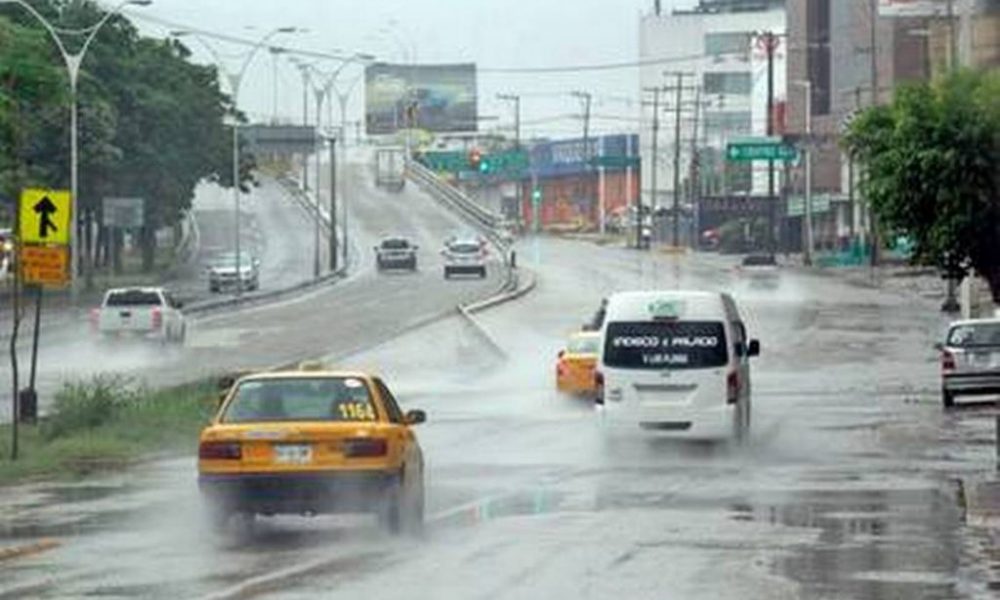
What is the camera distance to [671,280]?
3826 inches

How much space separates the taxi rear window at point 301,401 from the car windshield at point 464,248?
81426mm

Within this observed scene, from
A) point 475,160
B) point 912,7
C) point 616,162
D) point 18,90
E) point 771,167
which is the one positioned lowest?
point 18,90

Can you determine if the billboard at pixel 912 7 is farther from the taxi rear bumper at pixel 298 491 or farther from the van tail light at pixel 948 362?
the taxi rear bumper at pixel 298 491

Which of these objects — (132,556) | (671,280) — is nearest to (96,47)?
(671,280)

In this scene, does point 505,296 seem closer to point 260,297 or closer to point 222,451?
point 260,297

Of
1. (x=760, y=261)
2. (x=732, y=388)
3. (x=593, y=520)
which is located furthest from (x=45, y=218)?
(x=760, y=261)

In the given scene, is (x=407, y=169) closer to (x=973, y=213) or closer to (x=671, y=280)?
(x=671, y=280)

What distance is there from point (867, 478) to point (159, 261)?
10646 cm

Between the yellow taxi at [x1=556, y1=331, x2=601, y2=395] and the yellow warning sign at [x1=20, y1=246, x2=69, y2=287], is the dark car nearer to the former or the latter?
the yellow taxi at [x1=556, y1=331, x2=601, y2=395]

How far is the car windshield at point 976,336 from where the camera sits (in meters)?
44.2

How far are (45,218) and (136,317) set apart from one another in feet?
107

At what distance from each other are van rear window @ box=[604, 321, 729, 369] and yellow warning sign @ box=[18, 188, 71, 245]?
25.1 feet

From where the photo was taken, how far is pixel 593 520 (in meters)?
23.3

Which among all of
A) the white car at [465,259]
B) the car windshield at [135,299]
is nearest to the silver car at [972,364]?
the car windshield at [135,299]
